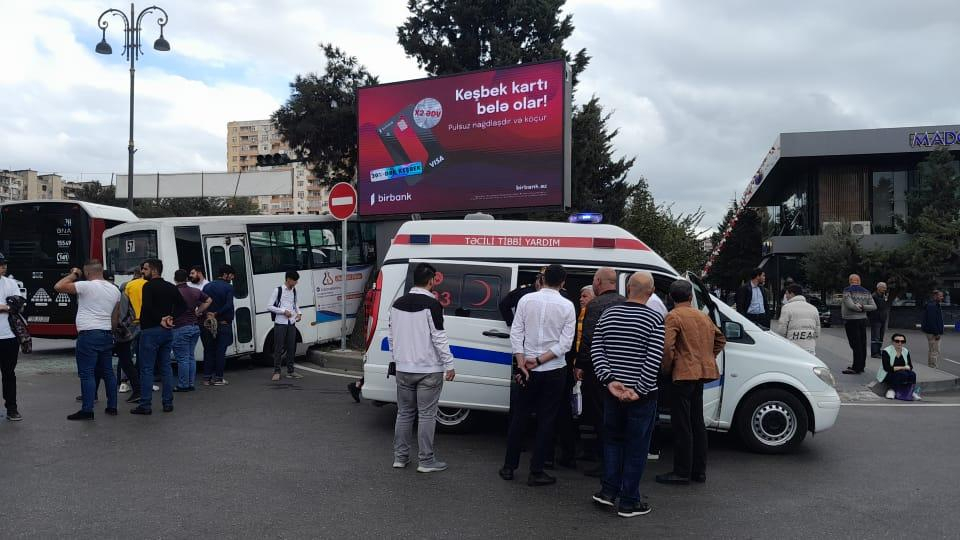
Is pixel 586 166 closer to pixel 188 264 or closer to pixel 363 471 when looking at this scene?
pixel 188 264

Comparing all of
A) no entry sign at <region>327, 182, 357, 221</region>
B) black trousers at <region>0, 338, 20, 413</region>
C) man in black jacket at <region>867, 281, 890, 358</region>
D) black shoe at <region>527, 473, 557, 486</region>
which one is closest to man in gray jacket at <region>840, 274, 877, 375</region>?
man in black jacket at <region>867, 281, 890, 358</region>

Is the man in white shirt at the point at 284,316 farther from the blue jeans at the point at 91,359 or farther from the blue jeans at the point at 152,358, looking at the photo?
the blue jeans at the point at 91,359

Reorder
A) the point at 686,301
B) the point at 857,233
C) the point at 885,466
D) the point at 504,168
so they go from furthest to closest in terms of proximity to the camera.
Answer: the point at 857,233 < the point at 504,168 < the point at 885,466 < the point at 686,301

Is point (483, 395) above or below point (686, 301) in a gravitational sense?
below

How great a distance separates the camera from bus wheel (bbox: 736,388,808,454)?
7.37 meters

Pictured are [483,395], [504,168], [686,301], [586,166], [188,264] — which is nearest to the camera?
[686,301]

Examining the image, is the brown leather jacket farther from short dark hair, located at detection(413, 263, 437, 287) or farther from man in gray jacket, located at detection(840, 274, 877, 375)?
man in gray jacket, located at detection(840, 274, 877, 375)

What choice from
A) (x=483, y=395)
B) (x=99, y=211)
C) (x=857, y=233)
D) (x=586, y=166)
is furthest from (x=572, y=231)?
(x=857, y=233)

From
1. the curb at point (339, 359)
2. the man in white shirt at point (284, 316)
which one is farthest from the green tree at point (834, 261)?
the man in white shirt at point (284, 316)

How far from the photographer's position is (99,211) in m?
16.5

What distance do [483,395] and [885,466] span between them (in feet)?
12.2

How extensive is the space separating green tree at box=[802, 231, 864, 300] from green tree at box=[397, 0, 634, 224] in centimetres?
860

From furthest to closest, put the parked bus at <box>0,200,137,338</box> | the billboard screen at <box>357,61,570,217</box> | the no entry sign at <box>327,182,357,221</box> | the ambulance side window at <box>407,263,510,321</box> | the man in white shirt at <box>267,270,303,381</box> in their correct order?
the parked bus at <box>0,200,137,338</box> < the billboard screen at <box>357,61,570,217</box> < the no entry sign at <box>327,182,357,221</box> < the man in white shirt at <box>267,270,303,381</box> < the ambulance side window at <box>407,263,510,321</box>

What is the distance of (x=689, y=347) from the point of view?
239 inches
